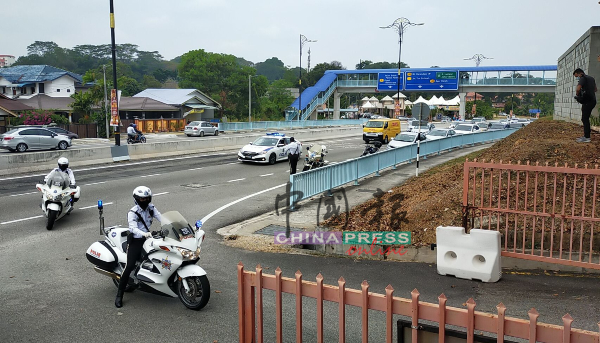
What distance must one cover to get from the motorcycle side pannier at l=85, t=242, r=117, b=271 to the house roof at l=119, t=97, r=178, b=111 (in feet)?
176

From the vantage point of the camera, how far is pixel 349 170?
17688mm

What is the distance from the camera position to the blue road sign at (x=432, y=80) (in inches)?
2542

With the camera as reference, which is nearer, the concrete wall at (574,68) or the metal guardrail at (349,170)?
the metal guardrail at (349,170)

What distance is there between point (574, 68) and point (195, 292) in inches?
714

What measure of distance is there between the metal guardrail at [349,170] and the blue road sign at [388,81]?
36979 millimetres

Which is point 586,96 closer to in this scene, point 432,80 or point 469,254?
point 469,254

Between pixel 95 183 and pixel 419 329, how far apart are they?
58.3 feet

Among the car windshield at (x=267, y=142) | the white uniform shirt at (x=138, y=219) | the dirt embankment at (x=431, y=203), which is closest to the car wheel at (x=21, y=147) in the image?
the car windshield at (x=267, y=142)

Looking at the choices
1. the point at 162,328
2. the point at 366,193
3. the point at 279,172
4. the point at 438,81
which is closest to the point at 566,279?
the point at 162,328

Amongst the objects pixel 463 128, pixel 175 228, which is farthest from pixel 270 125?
pixel 175 228

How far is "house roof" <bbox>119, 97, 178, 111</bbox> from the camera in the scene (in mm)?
59000

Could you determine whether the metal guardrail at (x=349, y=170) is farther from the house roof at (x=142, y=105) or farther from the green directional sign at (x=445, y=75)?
the house roof at (x=142, y=105)

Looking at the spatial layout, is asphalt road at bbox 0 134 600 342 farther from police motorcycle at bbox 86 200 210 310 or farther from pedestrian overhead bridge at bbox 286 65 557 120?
pedestrian overhead bridge at bbox 286 65 557 120

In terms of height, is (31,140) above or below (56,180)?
above
